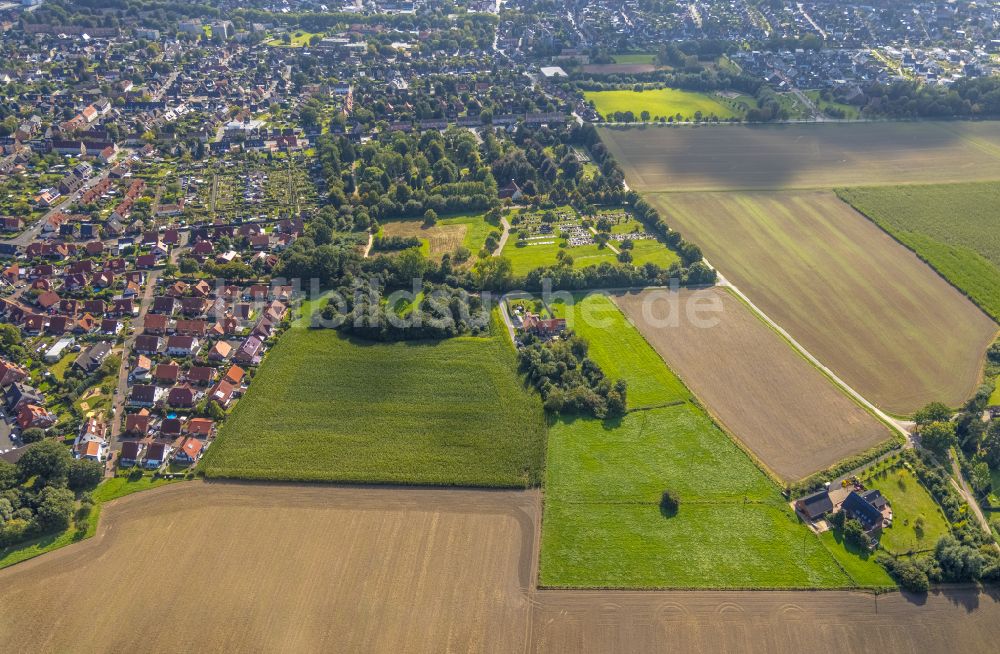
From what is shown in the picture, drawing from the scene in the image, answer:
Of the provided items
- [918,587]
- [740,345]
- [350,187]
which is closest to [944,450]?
[918,587]

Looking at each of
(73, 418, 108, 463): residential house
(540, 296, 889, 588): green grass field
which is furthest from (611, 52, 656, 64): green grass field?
(73, 418, 108, 463): residential house

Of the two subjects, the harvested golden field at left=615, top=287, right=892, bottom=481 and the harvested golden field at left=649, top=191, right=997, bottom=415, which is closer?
the harvested golden field at left=615, top=287, right=892, bottom=481

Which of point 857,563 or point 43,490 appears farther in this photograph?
point 43,490

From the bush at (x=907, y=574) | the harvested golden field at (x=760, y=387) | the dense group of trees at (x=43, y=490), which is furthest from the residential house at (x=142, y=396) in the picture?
the bush at (x=907, y=574)

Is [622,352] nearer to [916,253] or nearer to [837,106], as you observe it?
[916,253]

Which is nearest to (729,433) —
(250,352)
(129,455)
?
(250,352)

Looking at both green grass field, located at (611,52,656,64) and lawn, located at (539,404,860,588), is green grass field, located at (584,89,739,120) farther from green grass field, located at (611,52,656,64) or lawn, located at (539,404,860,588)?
lawn, located at (539,404,860,588)
